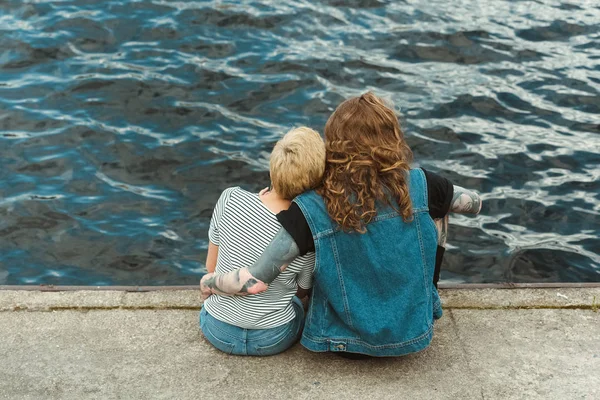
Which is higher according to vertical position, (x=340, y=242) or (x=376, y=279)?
(x=340, y=242)

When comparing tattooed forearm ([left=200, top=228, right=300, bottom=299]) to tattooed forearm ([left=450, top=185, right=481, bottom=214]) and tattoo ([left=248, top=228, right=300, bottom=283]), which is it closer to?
tattoo ([left=248, top=228, right=300, bottom=283])

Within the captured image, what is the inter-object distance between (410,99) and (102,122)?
11.1ft

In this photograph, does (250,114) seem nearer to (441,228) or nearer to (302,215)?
(441,228)

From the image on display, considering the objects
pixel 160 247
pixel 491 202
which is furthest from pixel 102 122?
pixel 491 202

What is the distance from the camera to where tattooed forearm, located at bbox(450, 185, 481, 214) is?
376cm

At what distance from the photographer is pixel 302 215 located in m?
3.49

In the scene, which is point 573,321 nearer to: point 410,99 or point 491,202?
point 491,202

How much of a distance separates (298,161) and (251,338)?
912mm

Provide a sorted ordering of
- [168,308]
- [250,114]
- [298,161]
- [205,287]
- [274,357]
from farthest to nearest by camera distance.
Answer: [250,114] → [168,308] → [274,357] → [205,287] → [298,161]

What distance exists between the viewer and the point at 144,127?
8352 mm

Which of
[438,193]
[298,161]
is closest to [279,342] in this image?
[298,161]

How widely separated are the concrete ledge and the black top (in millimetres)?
856

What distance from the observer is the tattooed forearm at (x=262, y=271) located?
3504 mm

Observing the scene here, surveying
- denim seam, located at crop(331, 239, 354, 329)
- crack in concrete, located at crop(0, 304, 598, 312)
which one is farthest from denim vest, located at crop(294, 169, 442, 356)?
crack in concrete, located at crop(0, 304, 598, 312)
